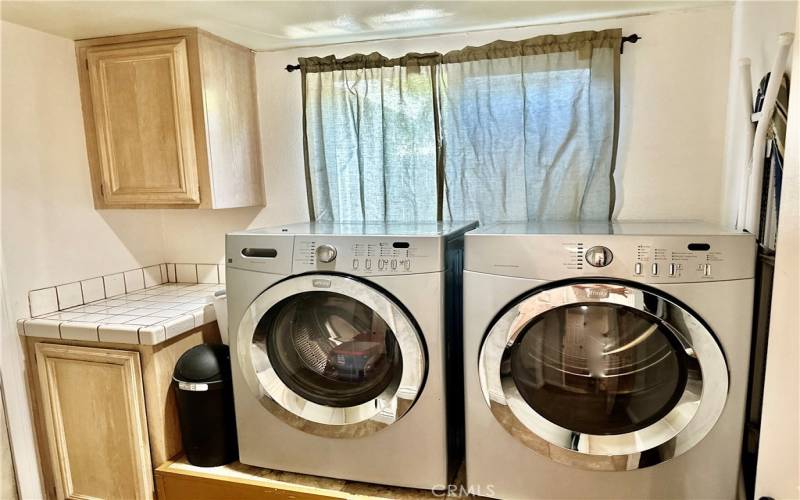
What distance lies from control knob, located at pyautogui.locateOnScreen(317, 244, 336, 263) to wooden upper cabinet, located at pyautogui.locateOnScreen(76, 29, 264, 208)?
2.38 ft

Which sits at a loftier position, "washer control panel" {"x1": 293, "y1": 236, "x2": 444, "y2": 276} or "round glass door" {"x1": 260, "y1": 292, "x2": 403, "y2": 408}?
"washer control panel" {"x1": 293, "y1": 236, "x2": 444, "y2": 276}

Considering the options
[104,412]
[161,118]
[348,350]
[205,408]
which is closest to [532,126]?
[348,350]

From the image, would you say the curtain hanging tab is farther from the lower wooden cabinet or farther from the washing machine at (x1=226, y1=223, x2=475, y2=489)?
the lower wooden cabinet

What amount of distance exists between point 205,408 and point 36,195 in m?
1.04

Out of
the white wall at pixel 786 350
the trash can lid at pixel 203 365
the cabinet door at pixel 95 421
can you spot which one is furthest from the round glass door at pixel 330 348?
the white wall at pixel 786 350

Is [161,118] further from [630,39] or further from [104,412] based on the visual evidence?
[630,39]

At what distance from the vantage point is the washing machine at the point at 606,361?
1.31 m

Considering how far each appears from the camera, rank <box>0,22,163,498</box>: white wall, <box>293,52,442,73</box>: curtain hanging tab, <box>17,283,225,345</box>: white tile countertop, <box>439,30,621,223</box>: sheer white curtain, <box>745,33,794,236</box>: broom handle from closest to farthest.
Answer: <box>745,33,794,236</box>: broom handle → <box>17,283,225,345</box>: white tile countertop → <box>0,22,163,498</box>: white wall → <box>439,30,621,223</box>: sheer white curtain → <box>293,52,442,73</box>: curtain hanging tab

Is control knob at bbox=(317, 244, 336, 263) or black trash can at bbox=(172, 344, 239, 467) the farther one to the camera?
black trash can at bbox=(172, 344, 239, 467)

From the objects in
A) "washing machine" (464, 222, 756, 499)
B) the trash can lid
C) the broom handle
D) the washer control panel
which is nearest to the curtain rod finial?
the broom handle

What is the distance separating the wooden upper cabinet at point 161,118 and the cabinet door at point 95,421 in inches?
25.8

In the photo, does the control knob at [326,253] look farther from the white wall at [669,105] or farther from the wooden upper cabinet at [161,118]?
the white wall at [669,105]

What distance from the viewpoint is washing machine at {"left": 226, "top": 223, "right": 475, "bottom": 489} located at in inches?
59.3

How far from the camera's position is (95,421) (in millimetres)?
1828
